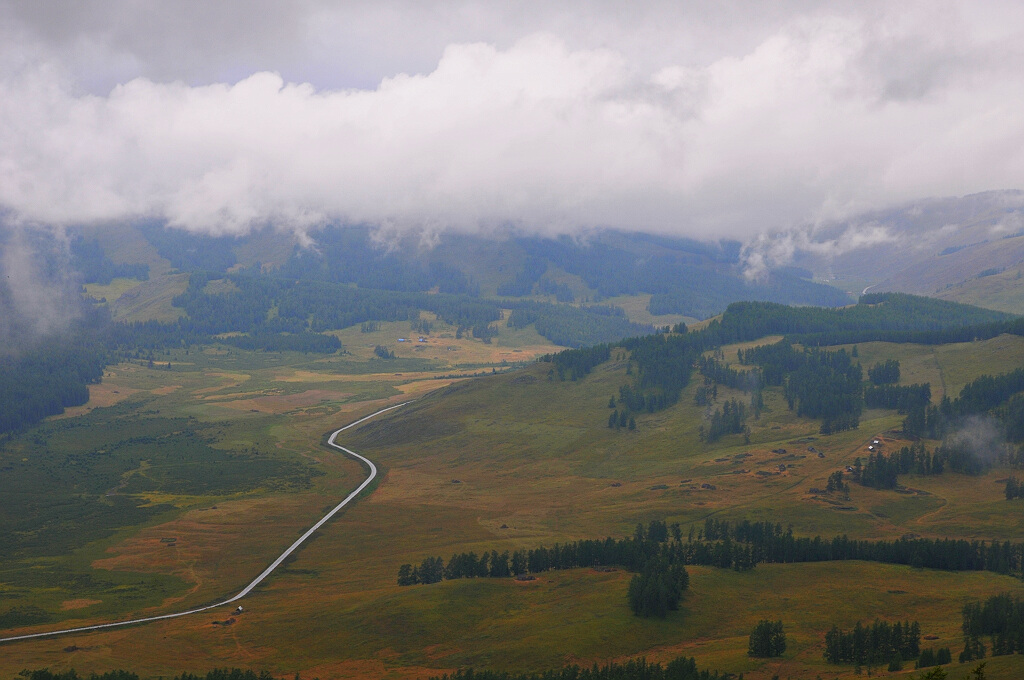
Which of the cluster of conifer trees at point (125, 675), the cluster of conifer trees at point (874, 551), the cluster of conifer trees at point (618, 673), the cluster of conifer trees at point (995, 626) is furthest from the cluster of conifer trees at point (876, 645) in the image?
the cluster of conifer trees at point (125, 675)

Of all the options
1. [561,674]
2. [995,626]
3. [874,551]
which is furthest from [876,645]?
[874,551]

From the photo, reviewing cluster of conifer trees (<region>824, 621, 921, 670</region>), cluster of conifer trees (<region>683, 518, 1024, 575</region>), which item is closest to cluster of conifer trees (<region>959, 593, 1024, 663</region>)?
cluster of conifer trees (<region>824, 621, 921, 670</region>)

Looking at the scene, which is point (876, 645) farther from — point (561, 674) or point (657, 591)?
point (561, 674)

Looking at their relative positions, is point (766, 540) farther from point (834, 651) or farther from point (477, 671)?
point (477, 671)

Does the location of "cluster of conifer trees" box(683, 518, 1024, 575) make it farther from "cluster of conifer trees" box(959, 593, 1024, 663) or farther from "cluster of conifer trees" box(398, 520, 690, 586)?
"cluster of conifer trees" box(959, 593, 1024, 663)

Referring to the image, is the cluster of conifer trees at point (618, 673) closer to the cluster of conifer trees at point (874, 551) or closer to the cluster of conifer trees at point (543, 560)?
the cluster of conifer trees at point (543, 560)

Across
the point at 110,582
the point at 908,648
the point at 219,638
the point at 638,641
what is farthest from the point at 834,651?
the point at 110,582
